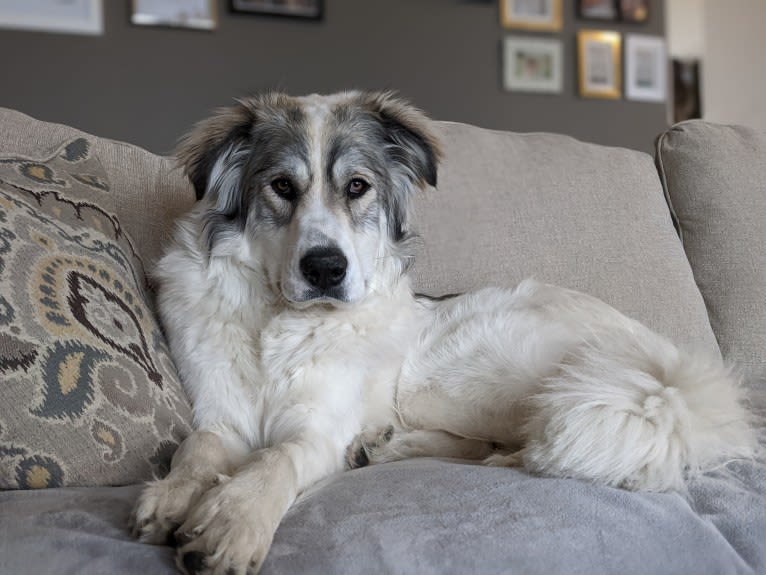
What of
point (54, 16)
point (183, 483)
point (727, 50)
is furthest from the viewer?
point (727, 50)

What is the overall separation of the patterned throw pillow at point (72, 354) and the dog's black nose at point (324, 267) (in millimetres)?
355

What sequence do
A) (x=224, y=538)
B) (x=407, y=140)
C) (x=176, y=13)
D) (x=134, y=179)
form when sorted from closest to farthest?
(x=224, y=538) → (x=407, y=140) → (x=134, y=179) → (x=176, y=13)

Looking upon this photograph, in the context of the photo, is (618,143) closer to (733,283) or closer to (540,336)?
(733,283)

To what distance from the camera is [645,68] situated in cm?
572

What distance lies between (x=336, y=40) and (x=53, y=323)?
3.74 metres

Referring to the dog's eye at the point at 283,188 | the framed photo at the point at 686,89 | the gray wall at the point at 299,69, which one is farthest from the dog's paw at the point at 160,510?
the framed photo at the point at 686,89

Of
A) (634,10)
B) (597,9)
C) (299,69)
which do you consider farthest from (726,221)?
(634,10)

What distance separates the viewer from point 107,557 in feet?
3.50

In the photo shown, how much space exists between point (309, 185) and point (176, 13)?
121 inches

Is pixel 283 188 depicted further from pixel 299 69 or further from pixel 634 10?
pixel 634 10

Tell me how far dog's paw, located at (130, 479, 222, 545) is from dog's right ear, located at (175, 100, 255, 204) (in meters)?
0.77

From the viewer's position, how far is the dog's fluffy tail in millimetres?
1375

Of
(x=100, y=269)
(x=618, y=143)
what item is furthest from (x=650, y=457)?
(x=618, y=143)

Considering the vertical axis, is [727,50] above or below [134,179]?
above
